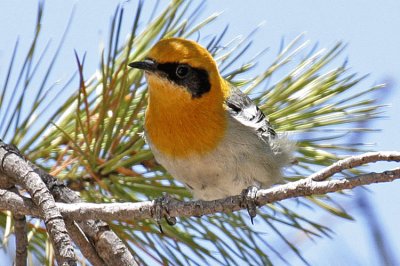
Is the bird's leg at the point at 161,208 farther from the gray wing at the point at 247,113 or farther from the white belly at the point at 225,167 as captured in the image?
the gray wing at the point at 247,113

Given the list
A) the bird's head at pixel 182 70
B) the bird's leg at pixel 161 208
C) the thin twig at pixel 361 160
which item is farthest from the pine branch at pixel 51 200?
the bird's head at pixel 182 70

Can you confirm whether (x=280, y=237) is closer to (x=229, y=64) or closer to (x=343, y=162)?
(x=229, y=64)

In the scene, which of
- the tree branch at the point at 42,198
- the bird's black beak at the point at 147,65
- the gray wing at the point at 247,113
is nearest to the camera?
the tree branch at the point at 42,198

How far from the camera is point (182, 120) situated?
7.84ft

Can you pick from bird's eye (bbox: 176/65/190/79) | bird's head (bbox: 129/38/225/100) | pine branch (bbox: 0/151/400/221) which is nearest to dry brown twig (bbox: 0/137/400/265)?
pine branch (bbox: 0/151/400/221)

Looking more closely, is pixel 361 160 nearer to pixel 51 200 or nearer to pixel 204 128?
pixel 51 200

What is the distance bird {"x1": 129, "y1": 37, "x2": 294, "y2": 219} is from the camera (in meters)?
2.28

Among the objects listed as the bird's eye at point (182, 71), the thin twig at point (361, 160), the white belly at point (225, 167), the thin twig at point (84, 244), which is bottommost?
the thin twig at point (361, 160)

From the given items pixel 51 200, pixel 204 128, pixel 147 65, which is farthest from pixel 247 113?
pixel 51 200

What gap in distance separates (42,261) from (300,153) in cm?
98

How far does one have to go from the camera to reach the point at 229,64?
238 centimetres

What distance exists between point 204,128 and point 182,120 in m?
0.10

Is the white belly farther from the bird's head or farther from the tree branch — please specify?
the tree branch

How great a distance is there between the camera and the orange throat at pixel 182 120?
230cm
